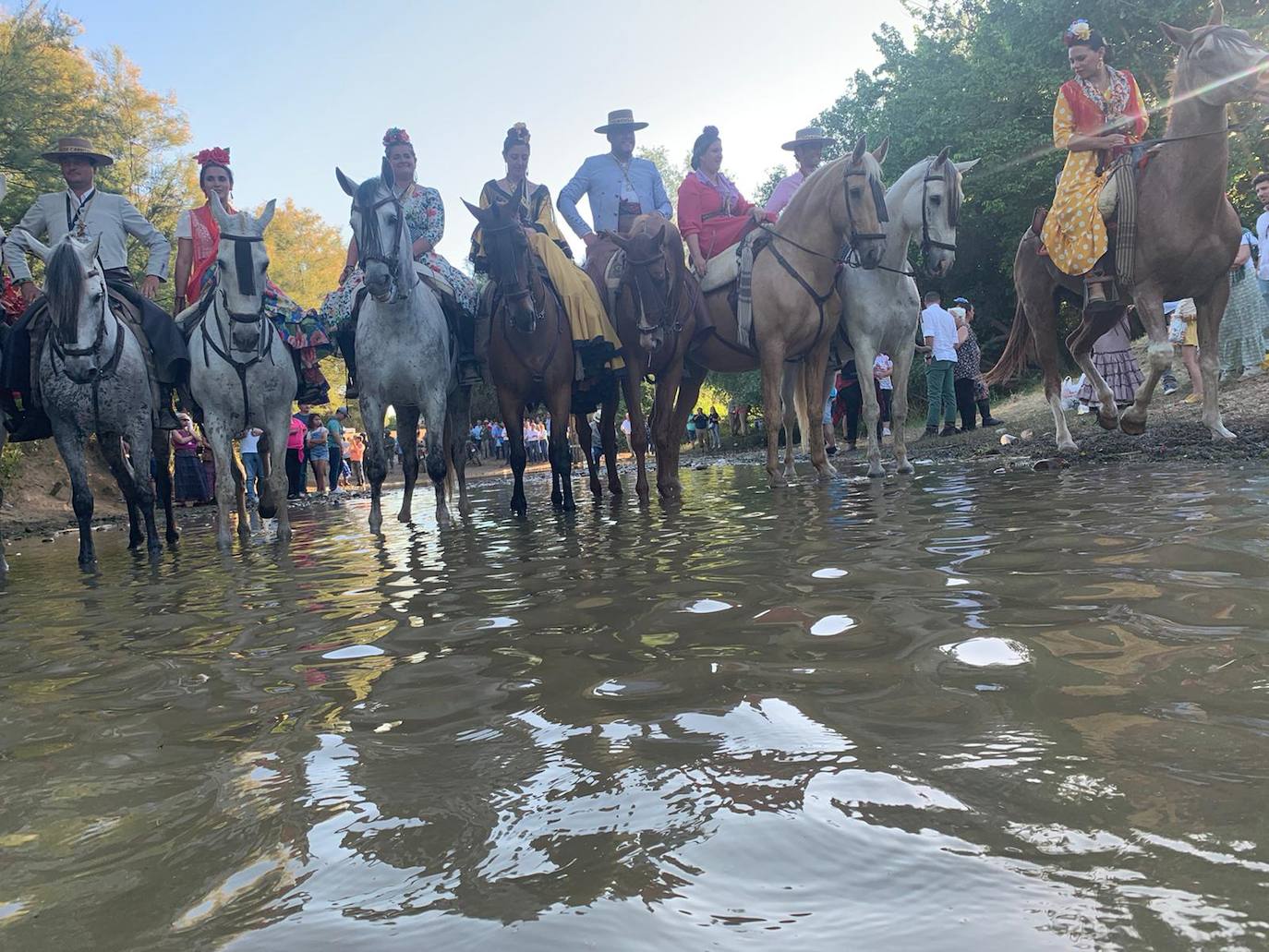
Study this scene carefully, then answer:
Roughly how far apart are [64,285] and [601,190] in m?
5.25

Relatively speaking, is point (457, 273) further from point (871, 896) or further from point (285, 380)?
point (871, 896)

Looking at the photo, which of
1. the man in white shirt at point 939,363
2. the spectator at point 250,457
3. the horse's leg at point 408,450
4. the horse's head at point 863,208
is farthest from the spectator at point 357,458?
the horse's head at point 863,208

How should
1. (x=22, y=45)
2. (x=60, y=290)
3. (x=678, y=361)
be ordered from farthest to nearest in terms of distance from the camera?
1. (x=22, y=45)
2. (x=678, y=361)
3. (x=60, y=290)

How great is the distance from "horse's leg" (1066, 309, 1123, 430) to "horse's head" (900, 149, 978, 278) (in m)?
1.67

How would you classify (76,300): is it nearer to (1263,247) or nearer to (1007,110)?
(1263,247)

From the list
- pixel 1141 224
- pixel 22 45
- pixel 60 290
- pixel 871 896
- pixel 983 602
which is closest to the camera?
pixel 871 896

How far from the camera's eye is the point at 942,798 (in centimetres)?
158

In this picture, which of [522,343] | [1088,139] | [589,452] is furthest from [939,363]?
[522,343]

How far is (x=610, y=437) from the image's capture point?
11289 millimetres

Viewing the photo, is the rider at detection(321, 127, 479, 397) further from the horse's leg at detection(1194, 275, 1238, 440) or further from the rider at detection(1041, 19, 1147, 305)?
the horse's leg at detection(1194, 275, 1238, 440)

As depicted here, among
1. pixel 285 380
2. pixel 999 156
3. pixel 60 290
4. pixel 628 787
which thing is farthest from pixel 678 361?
pixel 999 156

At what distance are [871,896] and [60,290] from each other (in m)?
8.02

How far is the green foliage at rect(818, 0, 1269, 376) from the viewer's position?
2567 cm

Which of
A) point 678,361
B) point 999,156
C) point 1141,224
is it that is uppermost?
point 999,156
